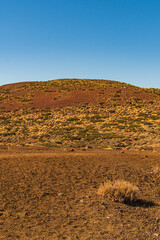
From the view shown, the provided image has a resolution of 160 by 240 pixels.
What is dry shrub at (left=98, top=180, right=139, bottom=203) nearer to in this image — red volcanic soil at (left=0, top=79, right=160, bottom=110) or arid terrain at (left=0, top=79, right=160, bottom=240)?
arid terrain at (left=0, top=79, right=160, bottom=240)

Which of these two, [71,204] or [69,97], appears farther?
[69,97]

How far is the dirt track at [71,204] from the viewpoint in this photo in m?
6.17

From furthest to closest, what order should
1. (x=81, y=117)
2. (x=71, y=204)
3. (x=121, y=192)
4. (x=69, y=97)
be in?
(x=69, y=97) → (x=81, y=117) → (x=121, y=192) → (x=71, y=204)

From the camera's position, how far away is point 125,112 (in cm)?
4162

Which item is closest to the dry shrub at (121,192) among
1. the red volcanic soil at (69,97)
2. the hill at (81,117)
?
the hill at (81,117)

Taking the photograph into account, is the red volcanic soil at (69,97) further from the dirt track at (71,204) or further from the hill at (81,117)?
the dirt track at (71,204)

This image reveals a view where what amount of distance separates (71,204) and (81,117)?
3171 cm

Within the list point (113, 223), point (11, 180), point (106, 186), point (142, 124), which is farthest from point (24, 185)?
point (142, 124)

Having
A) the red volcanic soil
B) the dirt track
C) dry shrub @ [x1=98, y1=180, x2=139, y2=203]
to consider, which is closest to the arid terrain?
the dirt track

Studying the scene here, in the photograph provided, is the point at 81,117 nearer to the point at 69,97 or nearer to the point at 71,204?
the point at 69,97

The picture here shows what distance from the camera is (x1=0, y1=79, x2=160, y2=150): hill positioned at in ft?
84.7

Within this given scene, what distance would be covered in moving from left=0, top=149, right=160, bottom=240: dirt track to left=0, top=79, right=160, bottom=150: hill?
34.1 ft

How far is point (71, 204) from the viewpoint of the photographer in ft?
26.5

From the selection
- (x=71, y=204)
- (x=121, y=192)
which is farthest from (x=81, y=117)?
(x=71, y=204)
